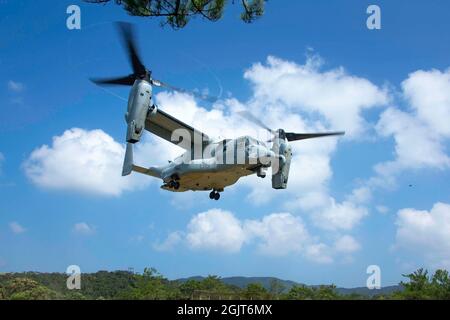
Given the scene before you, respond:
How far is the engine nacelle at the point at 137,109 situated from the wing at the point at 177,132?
211 inches

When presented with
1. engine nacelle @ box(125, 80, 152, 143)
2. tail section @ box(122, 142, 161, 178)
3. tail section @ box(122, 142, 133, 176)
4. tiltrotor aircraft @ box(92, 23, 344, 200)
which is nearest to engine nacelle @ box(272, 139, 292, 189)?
tiltrotor aircraft @ box(92, 23, 344, 200)

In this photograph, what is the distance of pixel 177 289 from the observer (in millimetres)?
30359

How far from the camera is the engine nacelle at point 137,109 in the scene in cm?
1611

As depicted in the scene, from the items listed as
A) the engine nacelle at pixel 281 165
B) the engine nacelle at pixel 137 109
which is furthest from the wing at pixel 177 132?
the engine nacelle at pixel 137 109

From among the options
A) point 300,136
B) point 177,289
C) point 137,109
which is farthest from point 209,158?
point 177,289

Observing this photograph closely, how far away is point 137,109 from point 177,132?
766 centimetres

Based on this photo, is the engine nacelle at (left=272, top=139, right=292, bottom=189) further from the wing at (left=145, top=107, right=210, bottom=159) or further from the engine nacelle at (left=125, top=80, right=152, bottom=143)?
the engine nacelle at (left=125, top=80, right=152, bottom=143)

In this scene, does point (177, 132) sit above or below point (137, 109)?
above

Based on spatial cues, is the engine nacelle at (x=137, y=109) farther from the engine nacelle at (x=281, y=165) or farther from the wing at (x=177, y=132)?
the engine nacelle at (x=281, y=165)

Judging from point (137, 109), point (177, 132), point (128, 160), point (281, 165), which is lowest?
point (281, 165)

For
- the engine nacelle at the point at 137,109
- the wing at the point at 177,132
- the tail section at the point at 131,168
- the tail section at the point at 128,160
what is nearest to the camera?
the engine nacelle at the point at 137,109

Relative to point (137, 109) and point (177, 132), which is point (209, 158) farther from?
point (137, 109)

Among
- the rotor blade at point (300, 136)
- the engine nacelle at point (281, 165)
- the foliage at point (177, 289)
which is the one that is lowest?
the foliage at point (177, 289)
